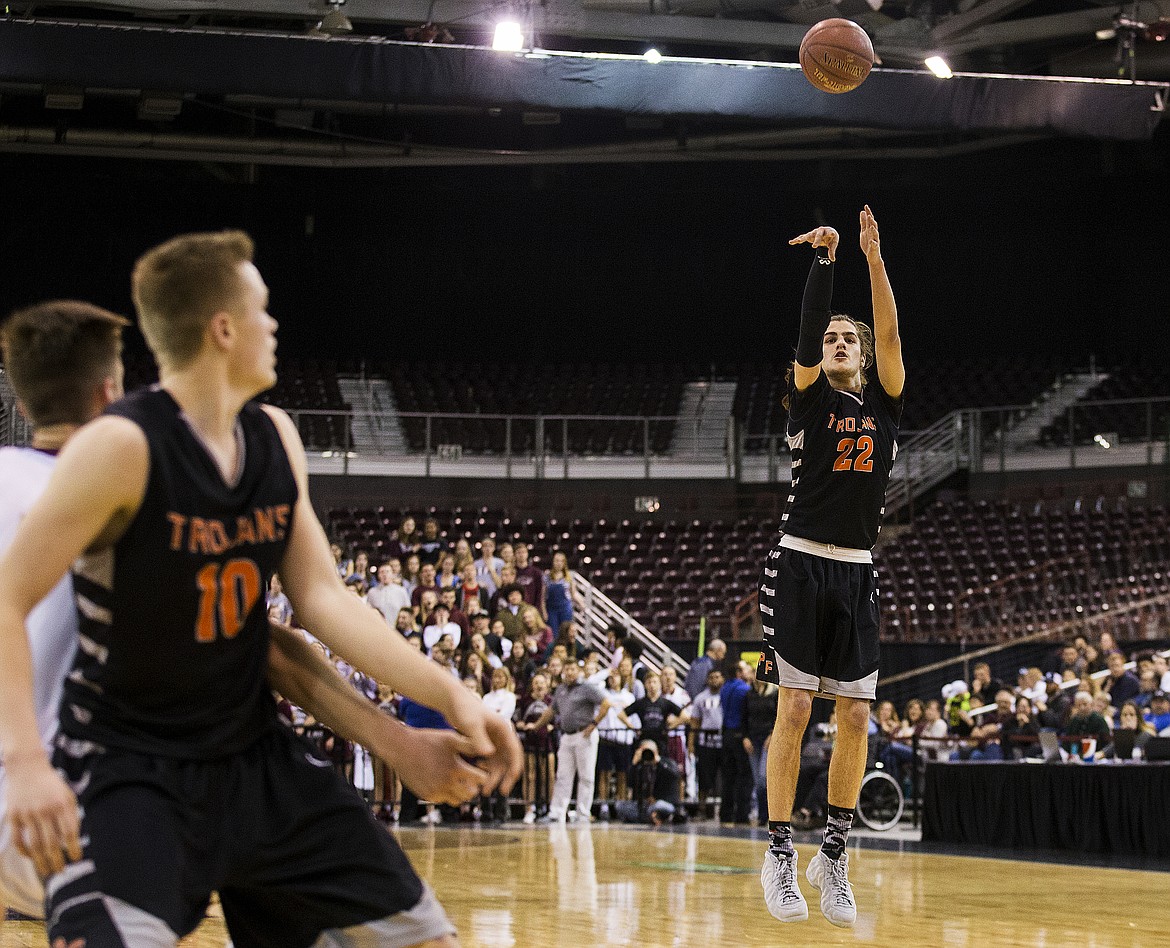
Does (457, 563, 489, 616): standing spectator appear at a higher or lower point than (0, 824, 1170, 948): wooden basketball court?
higher

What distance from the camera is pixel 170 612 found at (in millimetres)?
2764

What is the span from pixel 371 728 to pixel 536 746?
12677 millimetres

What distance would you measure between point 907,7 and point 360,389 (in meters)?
11.0

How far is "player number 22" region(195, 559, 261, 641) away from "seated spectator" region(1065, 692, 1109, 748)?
39.3ft

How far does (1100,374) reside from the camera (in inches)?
1027

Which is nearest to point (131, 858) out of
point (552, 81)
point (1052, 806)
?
point (1052, 806)

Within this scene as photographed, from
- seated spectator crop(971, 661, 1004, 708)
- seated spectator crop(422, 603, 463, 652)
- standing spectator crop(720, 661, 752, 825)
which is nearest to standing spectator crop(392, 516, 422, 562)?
seated spectator crop(422, 603, 463, 652)

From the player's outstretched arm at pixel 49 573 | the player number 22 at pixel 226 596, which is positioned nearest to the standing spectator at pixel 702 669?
the player number 22 at pixel 226 596

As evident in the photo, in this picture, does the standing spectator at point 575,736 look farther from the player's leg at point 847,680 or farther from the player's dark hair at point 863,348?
the player's leg at point 847,680

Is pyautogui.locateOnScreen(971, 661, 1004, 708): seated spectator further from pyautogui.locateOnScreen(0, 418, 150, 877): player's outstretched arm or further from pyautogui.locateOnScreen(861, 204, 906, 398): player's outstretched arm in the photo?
pyautogui.locateOnScreen(0, 418, 150, 877): player's outstretched arm

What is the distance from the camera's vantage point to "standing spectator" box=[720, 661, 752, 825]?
50.9 ft

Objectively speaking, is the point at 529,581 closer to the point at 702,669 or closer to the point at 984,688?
the point at 702,669

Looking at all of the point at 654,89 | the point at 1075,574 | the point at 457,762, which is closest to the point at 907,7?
the point at 654,89

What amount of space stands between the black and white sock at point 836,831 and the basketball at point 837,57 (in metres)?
3.83
